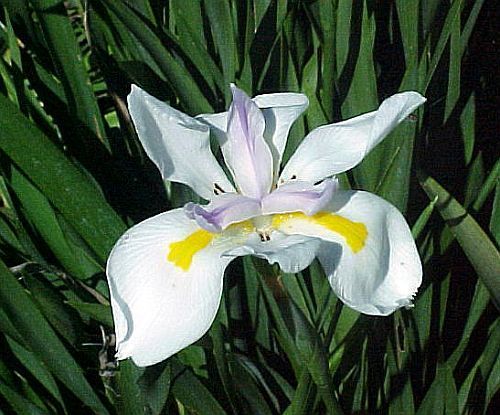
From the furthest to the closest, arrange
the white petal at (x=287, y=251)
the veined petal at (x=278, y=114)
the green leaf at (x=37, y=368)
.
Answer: the green leaf at (x=37, y=368)
the veined petal at (x=278, y=114)
the white petal at (x=287, y=251)

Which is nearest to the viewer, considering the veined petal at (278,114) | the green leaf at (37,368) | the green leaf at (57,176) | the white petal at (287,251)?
the white petal at (287,251)

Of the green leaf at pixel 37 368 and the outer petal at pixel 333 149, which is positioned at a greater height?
the outer petal at pixel 333 149

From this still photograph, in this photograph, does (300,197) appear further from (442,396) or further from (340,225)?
(442,396)

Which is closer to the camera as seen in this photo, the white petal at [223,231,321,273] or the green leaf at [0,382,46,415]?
the white petal at [223,231,321,273]

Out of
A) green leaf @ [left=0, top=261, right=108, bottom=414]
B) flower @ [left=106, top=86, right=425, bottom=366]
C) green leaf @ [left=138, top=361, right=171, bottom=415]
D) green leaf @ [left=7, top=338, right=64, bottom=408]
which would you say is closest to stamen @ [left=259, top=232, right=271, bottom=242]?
flower @ [left=106, top=86, right=425, bottom=366]

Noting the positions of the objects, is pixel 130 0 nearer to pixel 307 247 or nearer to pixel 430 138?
pixel 430 138

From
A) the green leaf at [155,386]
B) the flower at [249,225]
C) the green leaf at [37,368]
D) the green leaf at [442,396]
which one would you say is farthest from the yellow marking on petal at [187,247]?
the green leaf at [37,368]

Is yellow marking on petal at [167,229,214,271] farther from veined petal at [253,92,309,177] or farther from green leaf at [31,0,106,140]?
green leaf at [31,0,106,140]

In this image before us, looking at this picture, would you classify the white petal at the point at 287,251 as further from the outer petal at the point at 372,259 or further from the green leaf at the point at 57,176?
the green leaf at the point at 57,176

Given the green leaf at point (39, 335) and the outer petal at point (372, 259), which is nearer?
the outer petal at point (372, 259)
